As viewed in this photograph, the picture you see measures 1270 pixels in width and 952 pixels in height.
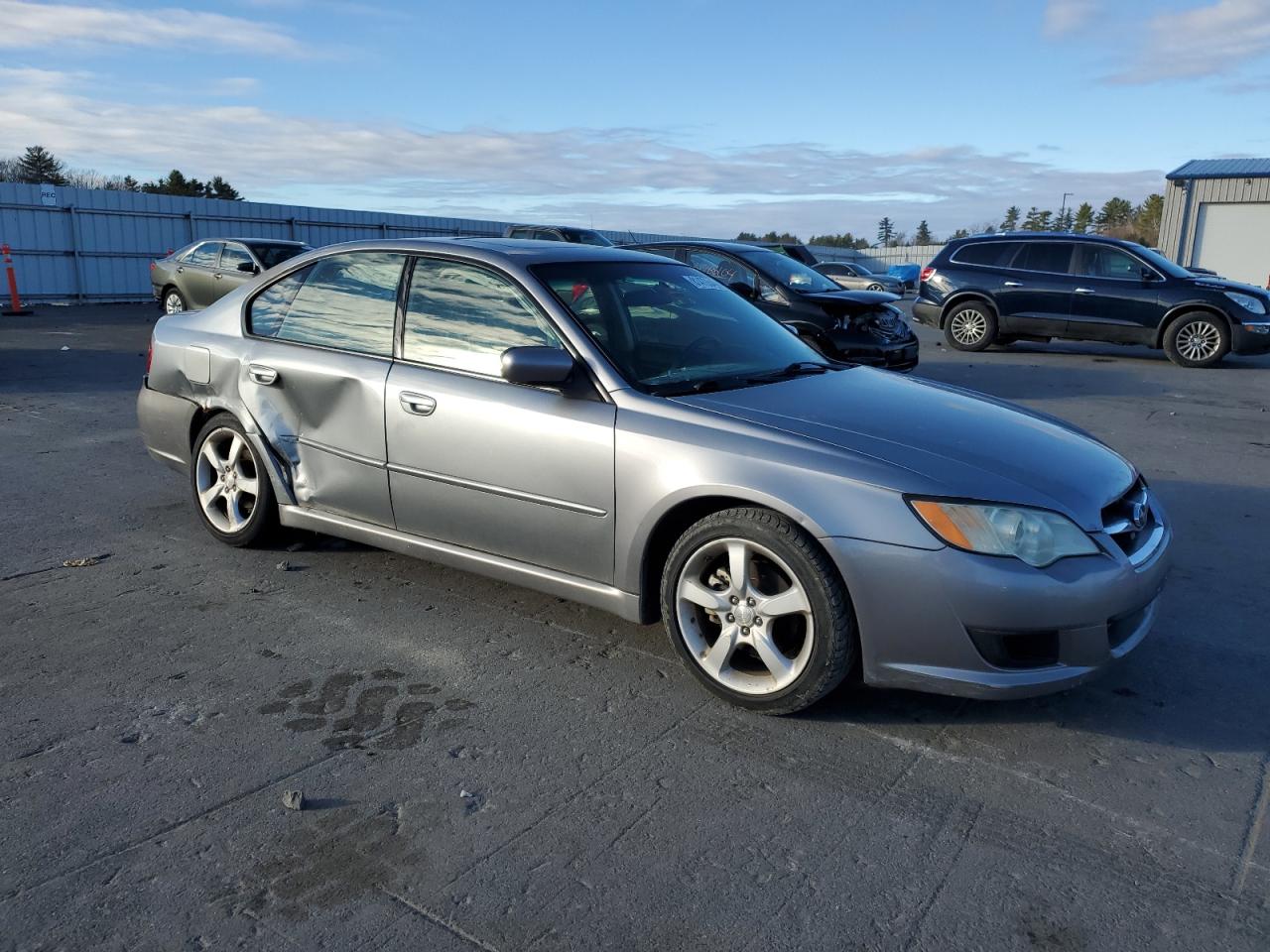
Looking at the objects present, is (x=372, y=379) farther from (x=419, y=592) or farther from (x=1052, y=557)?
(x=1052, y=557)

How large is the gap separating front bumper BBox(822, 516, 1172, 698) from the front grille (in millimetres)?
148

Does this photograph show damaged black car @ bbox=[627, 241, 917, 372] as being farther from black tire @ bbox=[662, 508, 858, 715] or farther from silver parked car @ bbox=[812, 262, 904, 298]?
silver parked car @ bbox=[812, 262, 904, 298]

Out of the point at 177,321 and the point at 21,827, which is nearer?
the point at 21,827

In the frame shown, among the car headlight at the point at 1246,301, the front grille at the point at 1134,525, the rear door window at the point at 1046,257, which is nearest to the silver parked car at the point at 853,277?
Result: the rear door window at the point at 1046,257

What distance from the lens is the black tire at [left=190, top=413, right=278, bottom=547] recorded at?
490cm

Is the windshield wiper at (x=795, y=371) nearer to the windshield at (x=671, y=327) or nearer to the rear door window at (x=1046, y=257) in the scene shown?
the windshield at (x=671, y=327)

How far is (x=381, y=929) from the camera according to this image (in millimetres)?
2375

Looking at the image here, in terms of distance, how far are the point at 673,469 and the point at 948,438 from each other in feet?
3.16

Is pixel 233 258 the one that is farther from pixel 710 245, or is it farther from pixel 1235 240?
pixel 1235 240

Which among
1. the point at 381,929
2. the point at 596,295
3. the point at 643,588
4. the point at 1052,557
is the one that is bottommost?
the point at 381,929

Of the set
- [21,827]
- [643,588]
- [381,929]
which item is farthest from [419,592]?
[381,929]

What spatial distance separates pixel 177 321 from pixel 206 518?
109cm

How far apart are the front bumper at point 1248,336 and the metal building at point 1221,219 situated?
22114mm

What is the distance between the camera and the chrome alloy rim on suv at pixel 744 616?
132 inches
